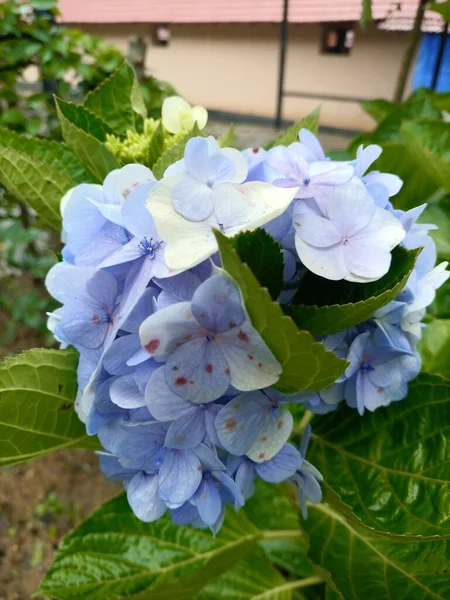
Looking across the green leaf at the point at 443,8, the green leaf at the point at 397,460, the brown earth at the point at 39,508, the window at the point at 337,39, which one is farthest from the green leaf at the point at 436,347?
the window at the point at 337,39

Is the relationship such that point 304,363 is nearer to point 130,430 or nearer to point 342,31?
point 130,430

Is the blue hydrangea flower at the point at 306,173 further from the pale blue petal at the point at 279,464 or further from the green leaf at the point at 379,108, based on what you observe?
the green leaf at the point at 379,108

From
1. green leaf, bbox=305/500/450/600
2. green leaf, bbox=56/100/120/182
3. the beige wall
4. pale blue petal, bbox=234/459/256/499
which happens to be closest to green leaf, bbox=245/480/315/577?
green leaf, bbox=305/500/450/600

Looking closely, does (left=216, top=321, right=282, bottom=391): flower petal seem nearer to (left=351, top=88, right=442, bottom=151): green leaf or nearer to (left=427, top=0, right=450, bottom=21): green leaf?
(left=351, top=88, right=442, bottom=151): green leaf

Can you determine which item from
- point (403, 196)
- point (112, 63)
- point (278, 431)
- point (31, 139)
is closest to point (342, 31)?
point (112, 63)

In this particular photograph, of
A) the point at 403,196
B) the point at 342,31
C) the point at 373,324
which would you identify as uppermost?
the point at 373,324
